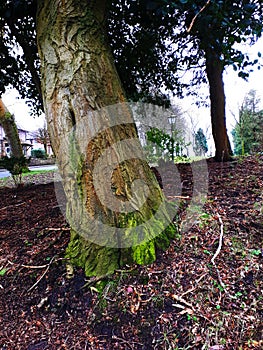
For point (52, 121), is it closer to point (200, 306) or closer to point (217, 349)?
point (200, 306)

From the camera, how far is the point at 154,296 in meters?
1.20

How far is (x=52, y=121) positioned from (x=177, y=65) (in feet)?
11.1

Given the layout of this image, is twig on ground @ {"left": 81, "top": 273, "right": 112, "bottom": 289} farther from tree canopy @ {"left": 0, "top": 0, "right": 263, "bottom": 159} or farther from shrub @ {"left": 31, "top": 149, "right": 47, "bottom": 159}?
shrub @ {"left": 31, "top": 149, "right": 47, "bottom": 159}

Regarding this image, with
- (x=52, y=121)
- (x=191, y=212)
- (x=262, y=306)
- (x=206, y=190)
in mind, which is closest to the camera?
(x=262, y=306)

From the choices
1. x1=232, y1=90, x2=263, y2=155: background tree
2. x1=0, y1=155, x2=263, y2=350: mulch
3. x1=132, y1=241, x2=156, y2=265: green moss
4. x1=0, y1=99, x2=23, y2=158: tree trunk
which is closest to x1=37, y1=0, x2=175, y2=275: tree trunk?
x1=132, y1=241, x2=156, y2=265: green moss

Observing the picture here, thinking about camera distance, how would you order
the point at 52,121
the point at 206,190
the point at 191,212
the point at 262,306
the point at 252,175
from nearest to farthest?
1. the point at 262,306
2. the point at 52,121
3. the point at 191,212
4. the point at 206,190
5. the point at 252,175

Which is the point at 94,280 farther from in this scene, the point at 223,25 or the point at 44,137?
the point at 44,137

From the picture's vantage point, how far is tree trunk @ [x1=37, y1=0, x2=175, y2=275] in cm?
138

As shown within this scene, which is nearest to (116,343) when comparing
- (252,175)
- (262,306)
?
(262,306)

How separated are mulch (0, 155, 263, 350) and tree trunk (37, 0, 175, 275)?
119 mm

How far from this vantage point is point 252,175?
2.49 m

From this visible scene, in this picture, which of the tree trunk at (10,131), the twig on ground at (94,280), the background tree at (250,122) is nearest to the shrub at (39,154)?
the tree trunk at (10,131)

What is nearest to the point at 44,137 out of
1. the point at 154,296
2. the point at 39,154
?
the point at 39,154

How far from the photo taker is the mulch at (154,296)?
1060 millimetres
